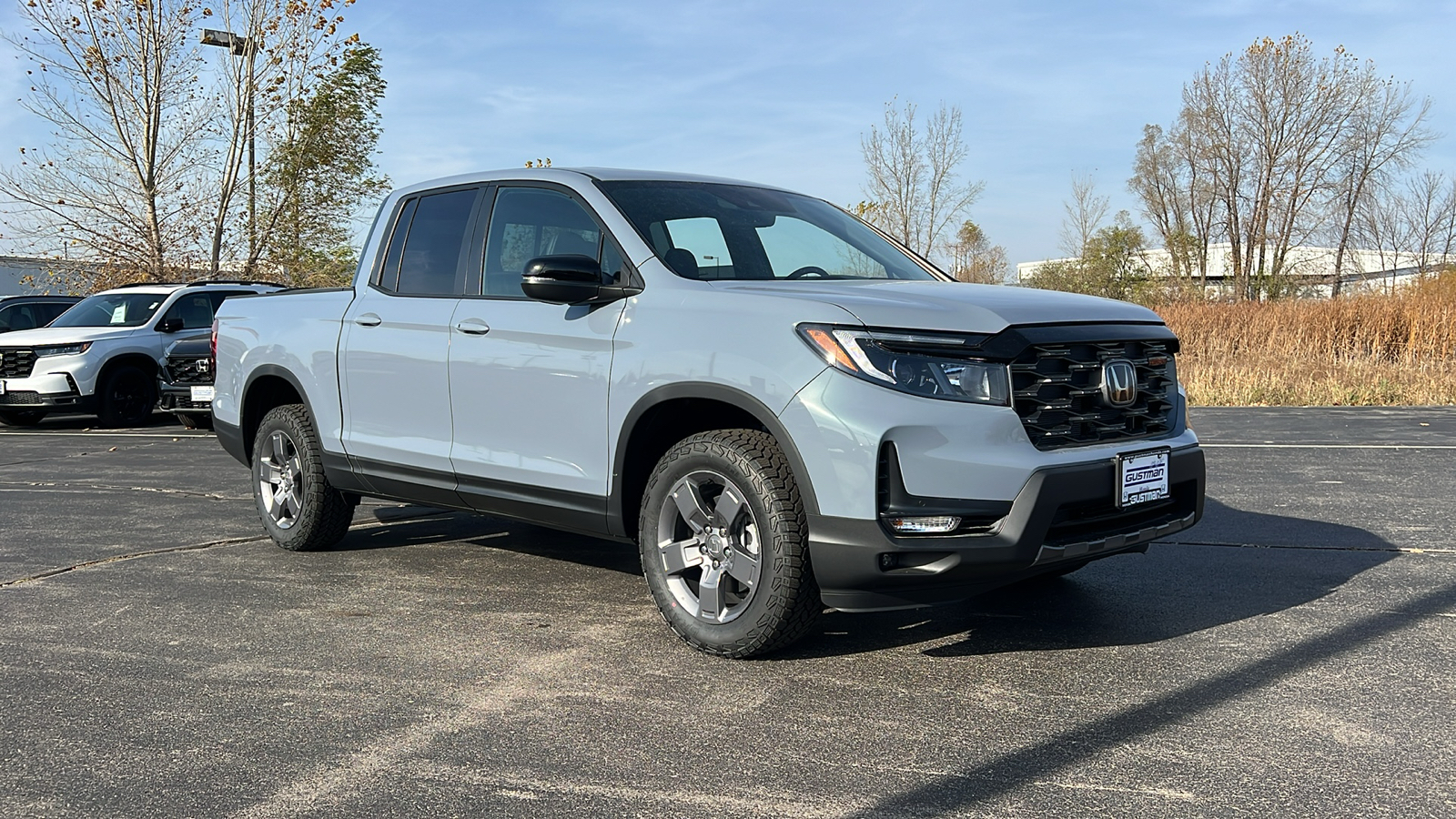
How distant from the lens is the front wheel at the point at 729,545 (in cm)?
418

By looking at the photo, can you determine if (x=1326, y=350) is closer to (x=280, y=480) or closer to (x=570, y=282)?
(x=280, y=480)

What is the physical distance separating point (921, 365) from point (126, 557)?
465cm

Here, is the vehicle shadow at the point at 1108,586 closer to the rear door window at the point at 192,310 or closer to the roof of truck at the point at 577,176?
the roof of truck at the point at 577,176

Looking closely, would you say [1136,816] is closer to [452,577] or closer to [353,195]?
[452,577]

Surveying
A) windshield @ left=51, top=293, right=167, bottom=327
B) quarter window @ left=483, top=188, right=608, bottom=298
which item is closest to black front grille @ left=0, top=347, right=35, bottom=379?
windshield @ left=51, top=293, right=167, bottom=327

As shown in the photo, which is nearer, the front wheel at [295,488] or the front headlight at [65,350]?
the front wheel at [295,488]

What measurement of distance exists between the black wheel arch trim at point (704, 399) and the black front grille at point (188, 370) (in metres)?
10.6

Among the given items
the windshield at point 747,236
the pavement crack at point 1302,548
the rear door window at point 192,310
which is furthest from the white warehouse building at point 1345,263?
the windshield at point 747,236

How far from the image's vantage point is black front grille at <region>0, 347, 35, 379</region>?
1550cm

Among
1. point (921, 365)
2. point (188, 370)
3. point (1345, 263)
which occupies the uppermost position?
point (1345, 263)

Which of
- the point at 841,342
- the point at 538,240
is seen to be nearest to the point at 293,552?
the point at 538,240

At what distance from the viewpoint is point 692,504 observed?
14.8 ft

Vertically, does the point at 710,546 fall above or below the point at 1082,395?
below

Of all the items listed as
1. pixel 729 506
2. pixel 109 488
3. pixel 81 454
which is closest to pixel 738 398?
pixel 729 506
